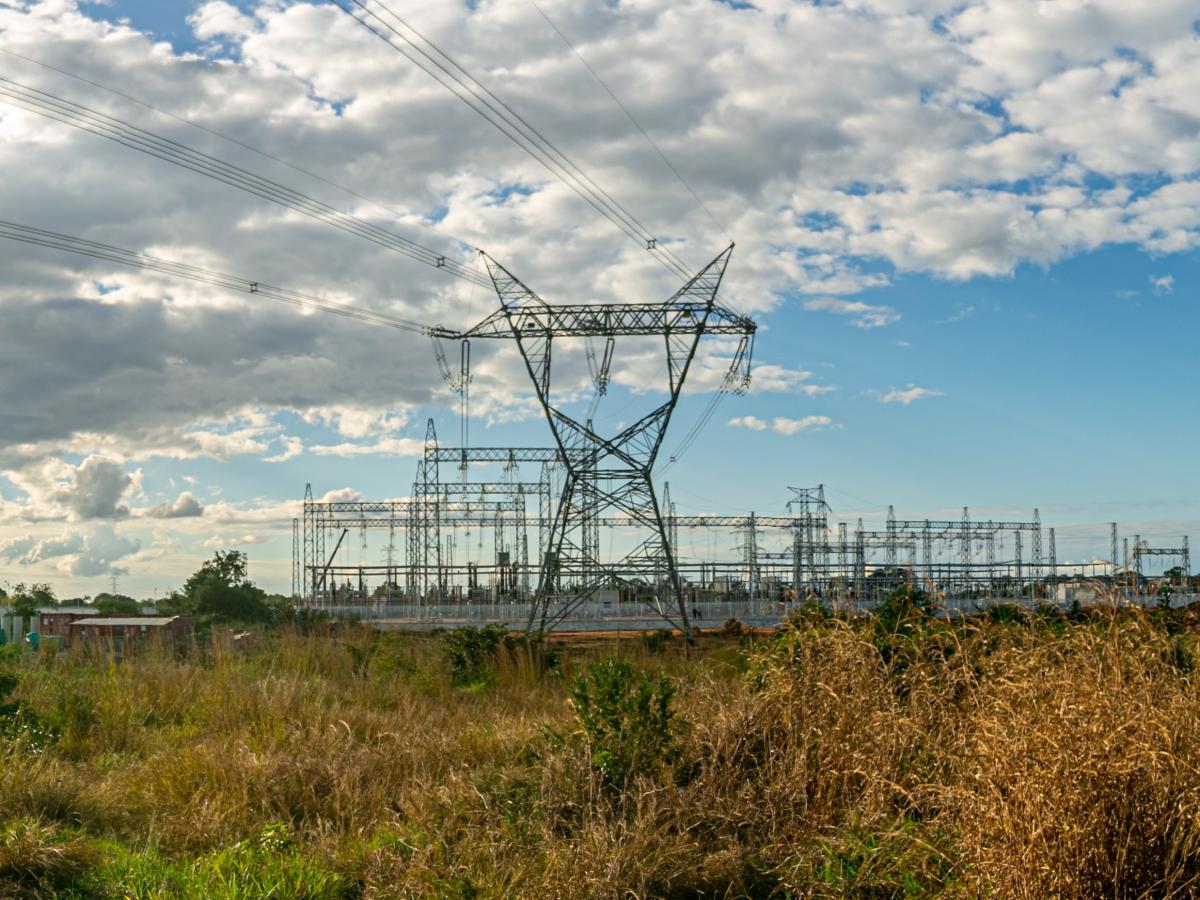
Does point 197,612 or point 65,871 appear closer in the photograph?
point 65,871

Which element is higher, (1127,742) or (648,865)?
(1127,742)

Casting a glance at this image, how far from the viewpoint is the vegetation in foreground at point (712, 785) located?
5.16 metres

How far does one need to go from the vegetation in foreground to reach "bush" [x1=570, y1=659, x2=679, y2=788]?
2 cm

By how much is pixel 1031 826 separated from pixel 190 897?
4195 mm

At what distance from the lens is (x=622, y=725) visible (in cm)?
761

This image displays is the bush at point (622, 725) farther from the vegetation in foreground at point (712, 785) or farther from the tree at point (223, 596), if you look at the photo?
the tree at point (223, 596)

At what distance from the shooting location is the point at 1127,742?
17.0 feet

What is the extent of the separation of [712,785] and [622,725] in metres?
0.78

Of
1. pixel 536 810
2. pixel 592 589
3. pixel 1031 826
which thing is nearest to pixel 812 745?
pixel 536 810

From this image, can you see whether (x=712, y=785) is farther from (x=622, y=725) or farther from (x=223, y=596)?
(x=223, y=596)

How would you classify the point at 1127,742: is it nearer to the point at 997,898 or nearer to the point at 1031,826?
the point at 1031,826

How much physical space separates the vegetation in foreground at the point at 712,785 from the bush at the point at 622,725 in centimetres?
2

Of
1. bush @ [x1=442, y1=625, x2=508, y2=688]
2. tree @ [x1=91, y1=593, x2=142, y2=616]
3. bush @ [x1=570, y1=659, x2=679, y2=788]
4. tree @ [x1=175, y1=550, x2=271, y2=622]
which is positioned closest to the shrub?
bush @ [x1=442, y1=625, x2=508, y2=688]

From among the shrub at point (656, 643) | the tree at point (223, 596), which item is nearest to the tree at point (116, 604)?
the tree at point (223, 596)
